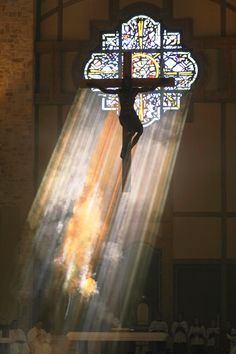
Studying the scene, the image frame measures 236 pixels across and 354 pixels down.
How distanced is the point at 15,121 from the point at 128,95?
5776mm

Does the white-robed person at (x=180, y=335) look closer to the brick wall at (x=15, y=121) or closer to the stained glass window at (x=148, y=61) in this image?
the brick wall at (x=15, y=121)

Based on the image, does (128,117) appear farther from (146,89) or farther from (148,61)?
(148,61)

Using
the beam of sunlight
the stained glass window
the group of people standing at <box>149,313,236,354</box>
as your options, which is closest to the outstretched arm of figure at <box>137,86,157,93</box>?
the beam of sunlight

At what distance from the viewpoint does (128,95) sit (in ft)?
39.5

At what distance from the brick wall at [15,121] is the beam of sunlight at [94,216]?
34cm

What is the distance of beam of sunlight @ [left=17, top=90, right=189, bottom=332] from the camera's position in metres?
16.6

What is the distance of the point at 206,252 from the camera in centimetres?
1700

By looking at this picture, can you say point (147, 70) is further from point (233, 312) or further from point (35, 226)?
point (233, 312)

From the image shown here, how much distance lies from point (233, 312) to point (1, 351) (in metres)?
5.07

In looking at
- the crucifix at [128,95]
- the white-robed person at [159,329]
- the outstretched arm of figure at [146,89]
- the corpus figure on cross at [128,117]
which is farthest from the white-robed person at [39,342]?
the white-robed person at [159,329]

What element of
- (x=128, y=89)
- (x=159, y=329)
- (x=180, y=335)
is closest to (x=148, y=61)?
(x=159, y=329)

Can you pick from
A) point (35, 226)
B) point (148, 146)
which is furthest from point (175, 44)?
point (35, 226)

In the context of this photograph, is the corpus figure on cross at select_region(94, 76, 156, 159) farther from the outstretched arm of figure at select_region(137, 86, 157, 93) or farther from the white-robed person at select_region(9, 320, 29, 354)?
the white-robed person at select_region(9, 320, 29, 354)

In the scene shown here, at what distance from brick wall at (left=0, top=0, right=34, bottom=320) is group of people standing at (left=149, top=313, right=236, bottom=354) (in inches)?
132
